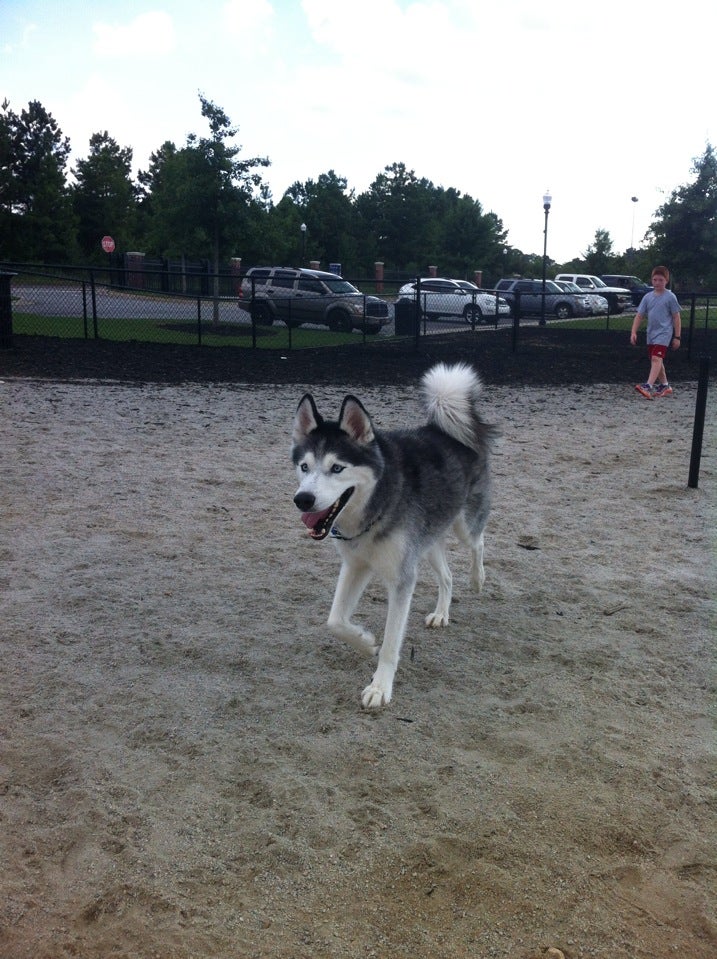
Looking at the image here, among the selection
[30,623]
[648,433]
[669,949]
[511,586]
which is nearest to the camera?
[669,949]

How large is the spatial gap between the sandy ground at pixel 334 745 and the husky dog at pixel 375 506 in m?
0.30

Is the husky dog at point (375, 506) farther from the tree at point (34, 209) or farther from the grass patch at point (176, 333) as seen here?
the tree at point (34, 209)

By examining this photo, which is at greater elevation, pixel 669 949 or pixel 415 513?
pixel 415 513

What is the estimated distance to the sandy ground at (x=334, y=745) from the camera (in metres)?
2.68

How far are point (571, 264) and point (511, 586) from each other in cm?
7737

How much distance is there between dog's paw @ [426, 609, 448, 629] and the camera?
4.93 m

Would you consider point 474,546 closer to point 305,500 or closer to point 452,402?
point 452,402

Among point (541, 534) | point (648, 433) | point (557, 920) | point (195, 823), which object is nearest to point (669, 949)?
point (557, 920)

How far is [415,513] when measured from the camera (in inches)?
172

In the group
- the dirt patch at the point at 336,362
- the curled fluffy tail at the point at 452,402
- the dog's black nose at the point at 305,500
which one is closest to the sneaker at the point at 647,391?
the dirt patch at the point at 336,362

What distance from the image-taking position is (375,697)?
13.0 ft

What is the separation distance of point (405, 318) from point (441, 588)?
1901 centimetres

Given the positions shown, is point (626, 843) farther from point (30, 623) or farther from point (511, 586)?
point (30, 623)

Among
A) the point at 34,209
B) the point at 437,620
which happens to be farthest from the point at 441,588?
the point at 34,209
